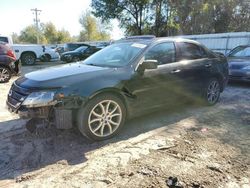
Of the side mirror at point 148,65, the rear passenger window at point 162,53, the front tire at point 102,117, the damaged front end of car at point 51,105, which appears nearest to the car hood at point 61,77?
the damaged front end of car at point 51,105

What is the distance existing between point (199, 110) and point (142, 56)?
2.00m

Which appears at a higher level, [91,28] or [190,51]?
[91,28]

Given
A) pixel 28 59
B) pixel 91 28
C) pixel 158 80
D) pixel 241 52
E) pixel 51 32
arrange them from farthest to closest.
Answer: pixel 51 32 → pixel 91 28 → pixel 28 59 → pixel 241 52 → pixel 158 80

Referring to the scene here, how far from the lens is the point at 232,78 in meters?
8.57

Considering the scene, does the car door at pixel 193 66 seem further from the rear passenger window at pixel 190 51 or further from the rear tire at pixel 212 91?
the rear tire at pixel 212 91

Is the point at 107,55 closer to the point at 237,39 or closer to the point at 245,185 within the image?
the point at 245,185

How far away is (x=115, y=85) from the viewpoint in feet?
13.3

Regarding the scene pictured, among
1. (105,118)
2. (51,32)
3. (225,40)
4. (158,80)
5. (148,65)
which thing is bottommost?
(105,118)

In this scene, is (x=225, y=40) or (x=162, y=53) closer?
(x=162, y=53)

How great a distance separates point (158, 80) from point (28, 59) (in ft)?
45.5

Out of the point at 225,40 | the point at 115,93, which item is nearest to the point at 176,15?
the point at 225,40

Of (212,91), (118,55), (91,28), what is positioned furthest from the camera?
(91,28)

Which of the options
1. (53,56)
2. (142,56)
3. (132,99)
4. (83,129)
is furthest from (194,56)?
(53,56)

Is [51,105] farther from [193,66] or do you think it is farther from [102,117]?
[193,66]
